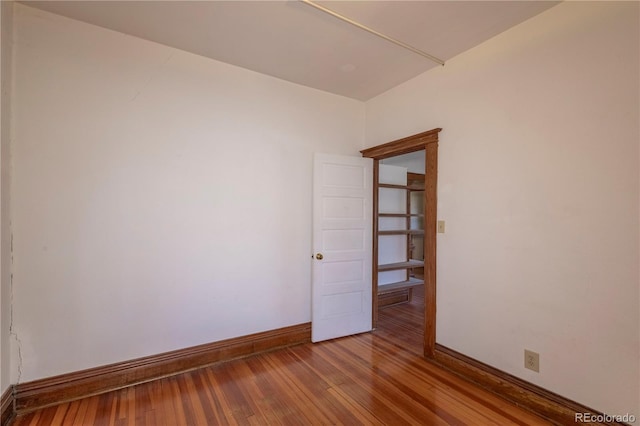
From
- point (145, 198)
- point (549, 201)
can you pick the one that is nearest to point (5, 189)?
point (145, 198)

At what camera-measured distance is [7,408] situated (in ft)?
6.35

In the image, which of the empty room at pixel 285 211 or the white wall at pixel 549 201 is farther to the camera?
the empty room at pixel 285 211

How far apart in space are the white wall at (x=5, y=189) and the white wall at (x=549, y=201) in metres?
3.38

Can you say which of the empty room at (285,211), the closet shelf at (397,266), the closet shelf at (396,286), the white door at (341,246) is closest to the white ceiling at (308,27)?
the empty room at (285,211)

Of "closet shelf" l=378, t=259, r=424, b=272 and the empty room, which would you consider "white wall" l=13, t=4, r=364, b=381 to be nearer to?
the empty room

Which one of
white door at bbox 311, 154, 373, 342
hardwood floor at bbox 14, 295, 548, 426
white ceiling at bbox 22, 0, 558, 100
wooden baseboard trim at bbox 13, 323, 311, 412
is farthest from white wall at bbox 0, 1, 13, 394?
white door at bbox 311, 154, 373, 342

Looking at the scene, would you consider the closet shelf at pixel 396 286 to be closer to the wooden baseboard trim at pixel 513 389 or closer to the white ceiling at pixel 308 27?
the wooden baseboard trim at pixel 513 389

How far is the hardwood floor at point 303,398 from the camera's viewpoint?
1.97 m

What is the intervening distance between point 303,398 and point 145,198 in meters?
2.09

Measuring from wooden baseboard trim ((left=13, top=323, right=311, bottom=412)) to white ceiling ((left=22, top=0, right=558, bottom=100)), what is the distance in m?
2.74

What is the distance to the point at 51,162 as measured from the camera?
2.17 m

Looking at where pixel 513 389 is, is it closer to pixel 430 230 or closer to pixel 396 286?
pixel 430 230

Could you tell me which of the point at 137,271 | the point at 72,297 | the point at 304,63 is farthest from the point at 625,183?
the point at 72,297

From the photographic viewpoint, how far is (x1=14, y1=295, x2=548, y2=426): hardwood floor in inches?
77.7
